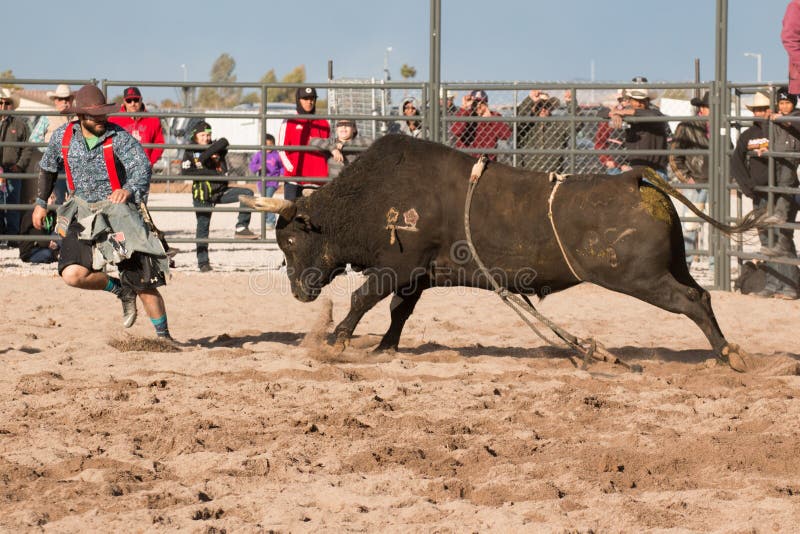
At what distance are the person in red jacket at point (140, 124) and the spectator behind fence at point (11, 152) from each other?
1.10 metres

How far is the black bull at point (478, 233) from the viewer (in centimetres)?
654

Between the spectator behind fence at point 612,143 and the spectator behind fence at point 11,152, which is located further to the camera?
the spectator behind fence at point 11,152

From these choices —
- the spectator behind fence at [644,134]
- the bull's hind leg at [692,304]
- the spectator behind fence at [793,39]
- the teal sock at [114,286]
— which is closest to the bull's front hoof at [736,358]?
the bull's hind leg at [692,304]

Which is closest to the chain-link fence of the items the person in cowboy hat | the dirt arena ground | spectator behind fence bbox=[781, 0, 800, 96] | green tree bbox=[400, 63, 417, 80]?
spectator behind fence bbox=[781, 0, 800, 96]

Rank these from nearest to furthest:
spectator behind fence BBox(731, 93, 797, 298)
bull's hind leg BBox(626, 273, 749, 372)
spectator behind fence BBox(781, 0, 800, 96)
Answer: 1. bull's hind leg BBox(626, 273, 749, 372)
2. spectator behind fence BBox(781, 0, 800, 96)
3. spectator behind fence BBox(731, 93, 797, 298)

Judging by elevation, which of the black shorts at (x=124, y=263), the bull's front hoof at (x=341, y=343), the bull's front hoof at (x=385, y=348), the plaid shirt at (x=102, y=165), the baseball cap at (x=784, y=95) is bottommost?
the bull's front hoof at (x=385, y=348)

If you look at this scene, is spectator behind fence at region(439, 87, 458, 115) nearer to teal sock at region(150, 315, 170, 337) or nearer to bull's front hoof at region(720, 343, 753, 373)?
teal sock at region(150, 315, 170, 337)

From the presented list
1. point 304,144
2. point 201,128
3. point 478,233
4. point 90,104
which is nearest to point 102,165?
point 90,104

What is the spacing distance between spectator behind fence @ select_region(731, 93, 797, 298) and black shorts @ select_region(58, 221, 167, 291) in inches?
222

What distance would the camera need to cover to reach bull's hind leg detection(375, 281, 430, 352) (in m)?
7.25

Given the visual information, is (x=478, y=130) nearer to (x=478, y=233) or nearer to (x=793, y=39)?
(x=793, y=39)

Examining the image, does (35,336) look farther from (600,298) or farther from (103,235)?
(600,298)

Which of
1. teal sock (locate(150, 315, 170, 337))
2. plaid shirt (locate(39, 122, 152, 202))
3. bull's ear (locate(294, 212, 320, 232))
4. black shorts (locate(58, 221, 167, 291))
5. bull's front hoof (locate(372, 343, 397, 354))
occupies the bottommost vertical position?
bull's front hoof (locate(372, 343, 397, 354))

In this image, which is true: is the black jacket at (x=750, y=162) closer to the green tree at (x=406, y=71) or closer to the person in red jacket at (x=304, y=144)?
the person in red jacket at (x=304, y=144)
